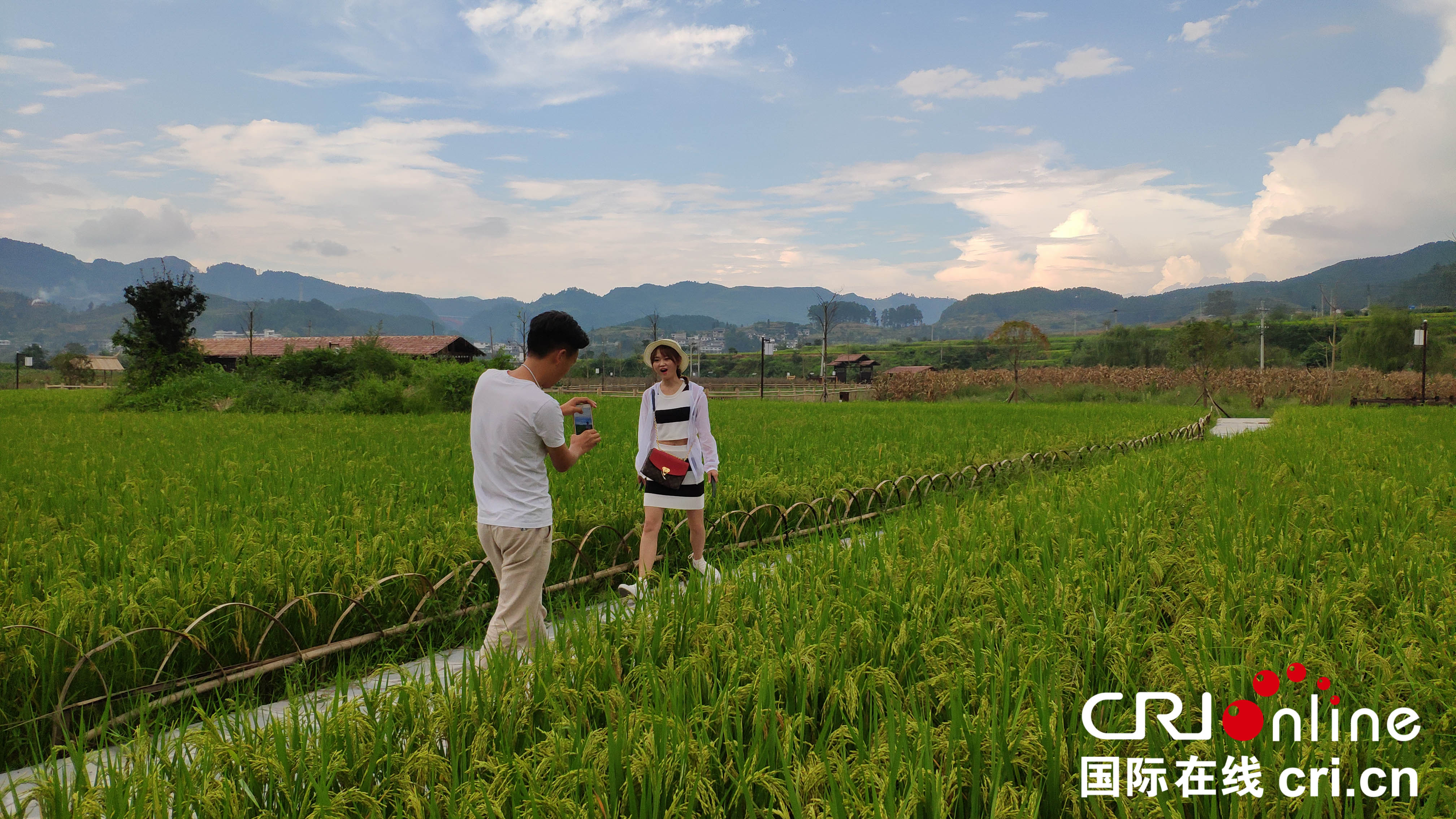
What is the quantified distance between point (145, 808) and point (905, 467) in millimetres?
7815

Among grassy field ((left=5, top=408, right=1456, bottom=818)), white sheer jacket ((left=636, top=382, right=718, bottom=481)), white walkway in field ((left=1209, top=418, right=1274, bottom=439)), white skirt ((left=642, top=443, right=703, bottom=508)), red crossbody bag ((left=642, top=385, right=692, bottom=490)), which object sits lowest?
white walkway in field ((left=1209, top=418, right=1274, bottom=439))

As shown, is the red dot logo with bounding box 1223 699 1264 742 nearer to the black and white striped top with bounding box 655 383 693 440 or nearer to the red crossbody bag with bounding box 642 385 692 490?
the red crossbody bag with bounding box 642 385 692 490

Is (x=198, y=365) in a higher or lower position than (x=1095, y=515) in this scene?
higher

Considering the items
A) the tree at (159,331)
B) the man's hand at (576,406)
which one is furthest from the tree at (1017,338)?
the man's hand at (576,406)

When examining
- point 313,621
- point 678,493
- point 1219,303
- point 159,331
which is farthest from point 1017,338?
point 1219,303

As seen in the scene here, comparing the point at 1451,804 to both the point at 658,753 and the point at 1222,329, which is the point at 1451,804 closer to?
the point at 658,753

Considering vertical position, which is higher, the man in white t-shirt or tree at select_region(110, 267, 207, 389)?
tree at select_region(110, 267, 207, 389)

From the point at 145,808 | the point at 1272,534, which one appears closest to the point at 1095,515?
the point at 1272,534

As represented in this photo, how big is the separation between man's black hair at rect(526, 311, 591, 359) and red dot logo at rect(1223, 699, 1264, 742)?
2631 mm

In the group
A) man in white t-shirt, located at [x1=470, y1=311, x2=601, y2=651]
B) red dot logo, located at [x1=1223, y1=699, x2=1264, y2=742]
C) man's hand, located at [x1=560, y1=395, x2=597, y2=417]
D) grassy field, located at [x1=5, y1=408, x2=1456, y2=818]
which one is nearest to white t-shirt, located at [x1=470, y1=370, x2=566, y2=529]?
man in white t-shirt, located at [x1=470, y1=311, x2=601, y2=651]

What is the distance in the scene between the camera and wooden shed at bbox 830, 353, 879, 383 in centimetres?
6794

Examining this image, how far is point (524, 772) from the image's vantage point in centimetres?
200

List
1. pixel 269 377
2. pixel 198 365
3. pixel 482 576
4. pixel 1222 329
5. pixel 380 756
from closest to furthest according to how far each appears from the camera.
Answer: pixel 380 756 < pixel 482 576 < pixel 269 377 < pixel 198 365 < pixel 1222 329

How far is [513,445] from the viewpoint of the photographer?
3232 millimetres
